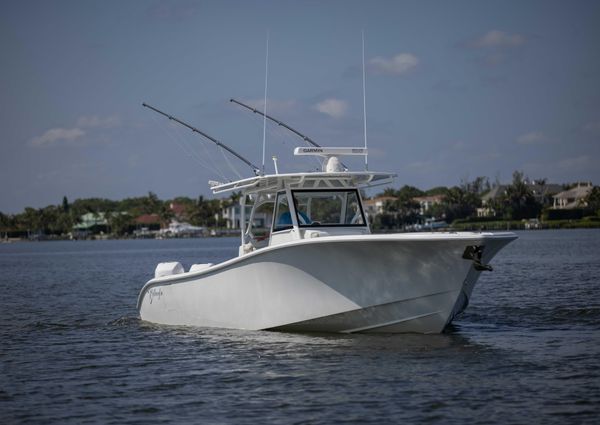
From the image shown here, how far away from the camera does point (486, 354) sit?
15734mm

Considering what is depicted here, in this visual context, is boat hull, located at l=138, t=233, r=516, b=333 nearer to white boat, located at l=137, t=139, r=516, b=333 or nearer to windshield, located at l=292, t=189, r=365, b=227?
white boat, located at l=137, t=139, r=516, b=333

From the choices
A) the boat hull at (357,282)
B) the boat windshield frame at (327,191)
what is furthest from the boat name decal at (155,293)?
the boat windshield frame at (327,191)

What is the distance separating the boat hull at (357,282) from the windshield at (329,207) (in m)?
1.79

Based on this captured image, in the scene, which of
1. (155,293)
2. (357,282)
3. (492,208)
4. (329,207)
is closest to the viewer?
(357,282)

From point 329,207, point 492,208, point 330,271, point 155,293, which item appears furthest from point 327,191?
point 492,208

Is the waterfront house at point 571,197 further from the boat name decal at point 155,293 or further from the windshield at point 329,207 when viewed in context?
the windshield at point 329,207

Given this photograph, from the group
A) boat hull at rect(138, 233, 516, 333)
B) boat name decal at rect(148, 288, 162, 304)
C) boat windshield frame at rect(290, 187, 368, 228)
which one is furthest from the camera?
boat name decal at rect(148, 288, 162, 304)

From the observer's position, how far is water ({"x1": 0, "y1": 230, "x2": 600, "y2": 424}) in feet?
39.0

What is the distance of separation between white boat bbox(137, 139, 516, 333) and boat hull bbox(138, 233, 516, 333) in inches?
0.7

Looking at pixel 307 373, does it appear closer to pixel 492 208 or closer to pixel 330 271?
pixel 330 271

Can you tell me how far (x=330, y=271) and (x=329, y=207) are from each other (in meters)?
2.37

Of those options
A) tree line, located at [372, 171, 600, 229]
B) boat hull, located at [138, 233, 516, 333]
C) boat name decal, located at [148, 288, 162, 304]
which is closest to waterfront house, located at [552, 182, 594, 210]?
tree line, located at [372, 171, 600, 229]

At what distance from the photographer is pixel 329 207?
18391 millimetres

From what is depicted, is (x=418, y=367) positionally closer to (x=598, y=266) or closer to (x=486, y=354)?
(x=486, y=354)
